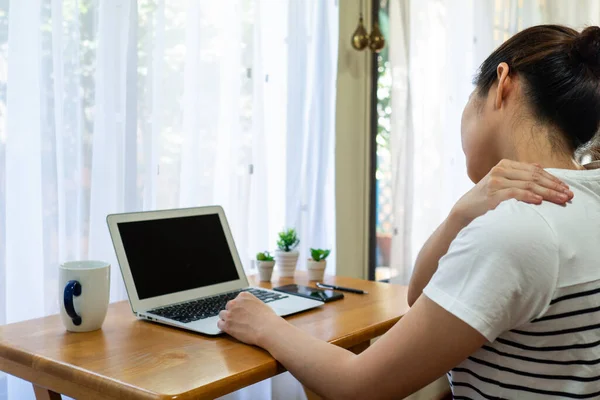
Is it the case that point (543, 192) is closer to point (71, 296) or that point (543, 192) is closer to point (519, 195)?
point (519, 195)

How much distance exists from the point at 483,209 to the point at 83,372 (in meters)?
0.68

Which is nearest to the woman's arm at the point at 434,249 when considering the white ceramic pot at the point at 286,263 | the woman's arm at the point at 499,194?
the woman's arm at the point at 499,194

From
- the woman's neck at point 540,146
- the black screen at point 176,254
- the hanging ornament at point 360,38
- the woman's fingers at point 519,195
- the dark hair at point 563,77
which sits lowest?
the black screen at point 176,254

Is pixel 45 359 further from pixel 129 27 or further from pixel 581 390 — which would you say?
pixel 129 27

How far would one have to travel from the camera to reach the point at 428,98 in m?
3.21

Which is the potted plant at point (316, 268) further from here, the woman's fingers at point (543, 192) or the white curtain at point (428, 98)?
the white curtain at point (428, 98)

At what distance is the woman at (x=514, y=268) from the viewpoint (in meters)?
0.90

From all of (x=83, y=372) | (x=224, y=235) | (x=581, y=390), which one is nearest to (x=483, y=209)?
(x=581, y=390)

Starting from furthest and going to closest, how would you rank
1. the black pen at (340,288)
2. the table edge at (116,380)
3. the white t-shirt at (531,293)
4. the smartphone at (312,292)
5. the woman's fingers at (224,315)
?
the black pen at (340,288) → the smartphone at (312,292) → the woman's fingers at (224,315) → the table edge at (116,380) → the white t-shirt at (531,293)

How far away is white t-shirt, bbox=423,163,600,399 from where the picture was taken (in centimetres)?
89

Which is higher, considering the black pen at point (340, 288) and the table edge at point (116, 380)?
the black pen at point (340, 288)

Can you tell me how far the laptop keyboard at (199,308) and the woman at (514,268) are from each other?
0.84 ft

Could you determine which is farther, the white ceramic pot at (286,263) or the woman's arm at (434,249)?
the white ceramic pot at (286,263)

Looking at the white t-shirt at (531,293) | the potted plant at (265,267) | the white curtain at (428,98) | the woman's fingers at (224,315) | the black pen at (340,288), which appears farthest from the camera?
the white curtain at (428,98)
